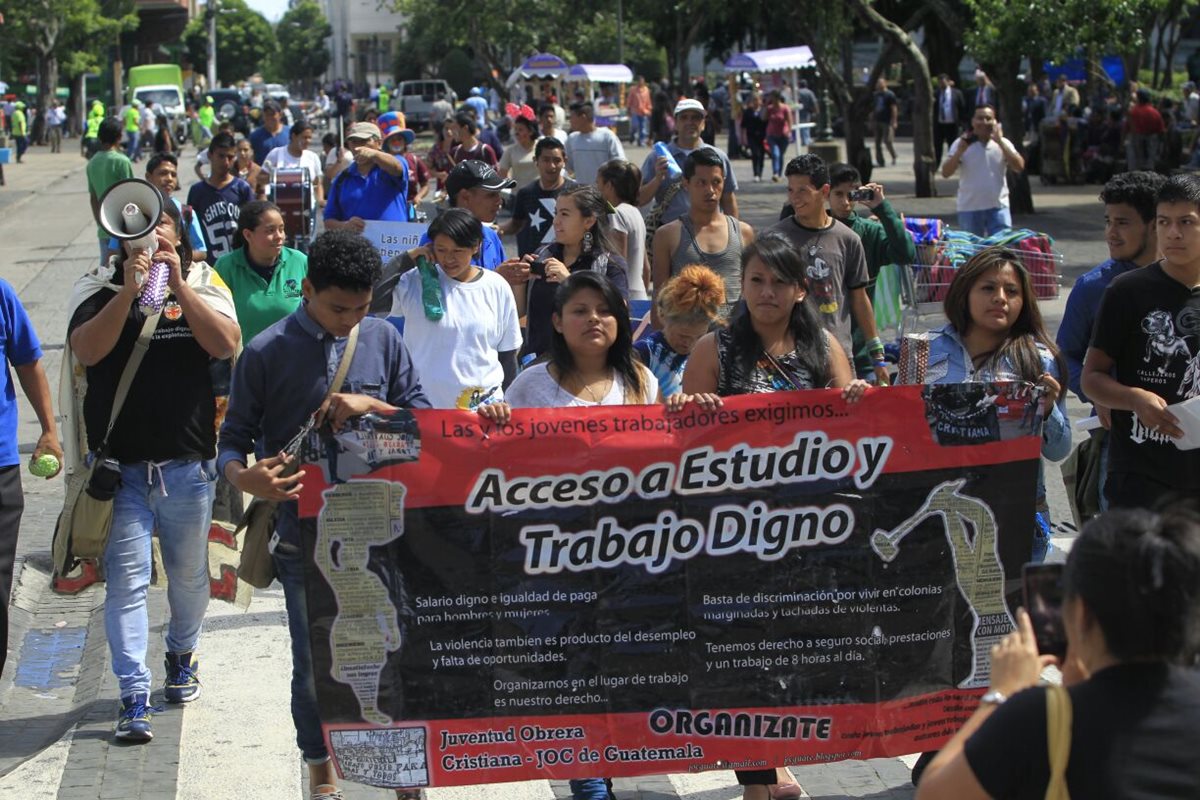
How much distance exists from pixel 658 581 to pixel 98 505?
220 centimetres

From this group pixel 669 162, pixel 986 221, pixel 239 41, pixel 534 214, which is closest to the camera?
pixel 534 214

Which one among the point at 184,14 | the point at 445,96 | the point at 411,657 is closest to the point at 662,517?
the point at 411,657

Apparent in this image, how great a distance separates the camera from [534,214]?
10086 mm

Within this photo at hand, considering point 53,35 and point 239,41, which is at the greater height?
point 239,41

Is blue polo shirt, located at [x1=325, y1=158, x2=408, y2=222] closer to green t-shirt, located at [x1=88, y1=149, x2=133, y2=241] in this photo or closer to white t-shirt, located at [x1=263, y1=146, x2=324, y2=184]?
green t-shirt, located at [x1=88, y1=149, x2=133, y2=241]

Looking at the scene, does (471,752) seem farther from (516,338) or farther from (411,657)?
(516,338)

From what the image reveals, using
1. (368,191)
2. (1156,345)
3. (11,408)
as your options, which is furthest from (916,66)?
(11,408)

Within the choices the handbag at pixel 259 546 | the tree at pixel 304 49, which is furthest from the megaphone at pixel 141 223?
the tree at pixel 304 49

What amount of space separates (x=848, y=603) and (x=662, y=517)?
609mm

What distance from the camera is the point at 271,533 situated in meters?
5.22

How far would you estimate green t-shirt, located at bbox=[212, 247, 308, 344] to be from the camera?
24.8 feet

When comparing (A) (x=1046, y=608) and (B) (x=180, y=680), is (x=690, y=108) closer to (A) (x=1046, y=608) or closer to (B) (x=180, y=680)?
(B) (x=180, y=680)

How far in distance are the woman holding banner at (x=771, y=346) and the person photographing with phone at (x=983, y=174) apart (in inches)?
372

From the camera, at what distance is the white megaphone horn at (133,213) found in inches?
219
